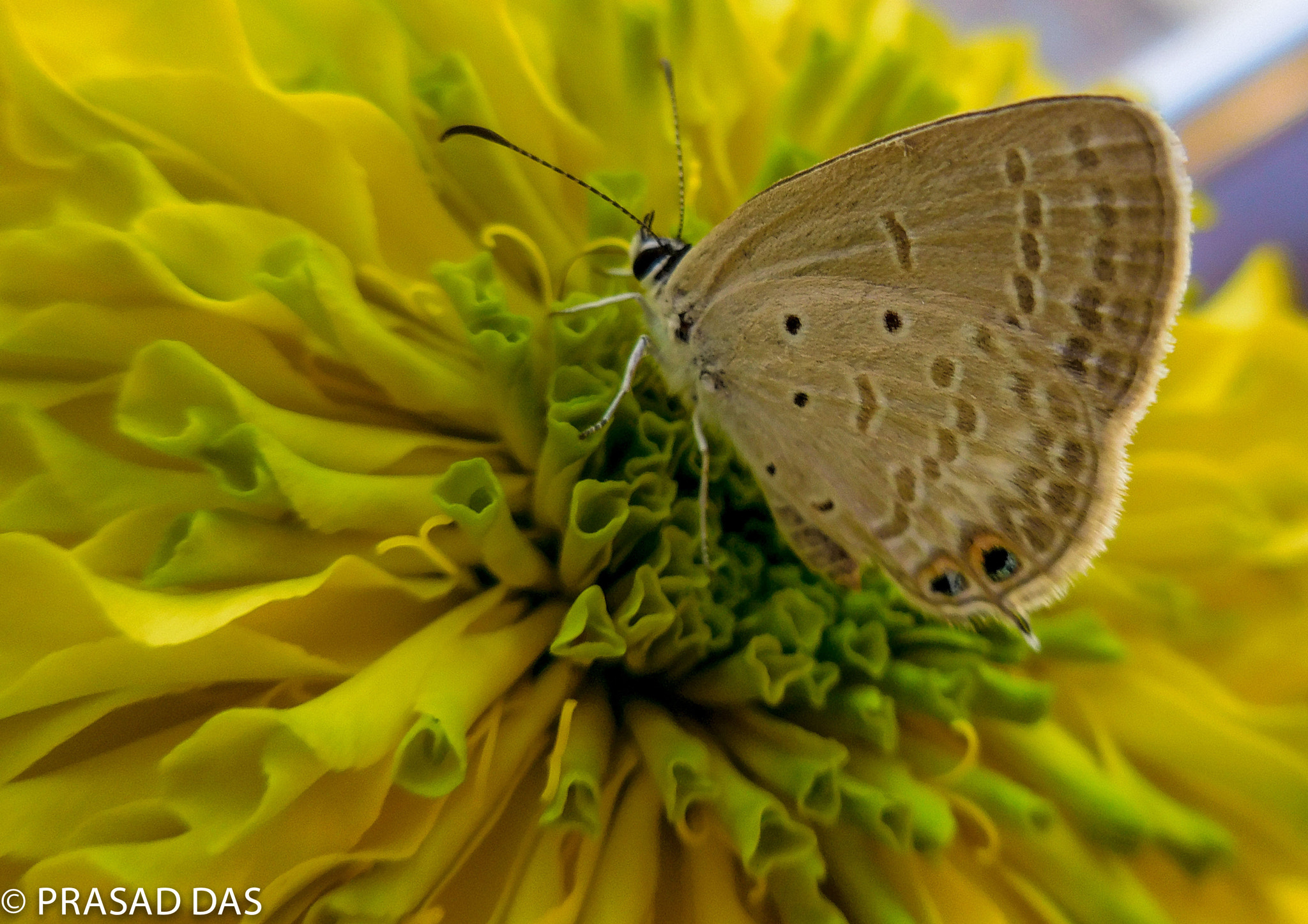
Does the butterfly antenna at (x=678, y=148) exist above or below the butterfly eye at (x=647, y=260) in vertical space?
above

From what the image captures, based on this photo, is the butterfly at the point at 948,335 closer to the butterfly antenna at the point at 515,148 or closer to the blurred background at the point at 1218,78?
the butterfly antenna at the point at 515,148

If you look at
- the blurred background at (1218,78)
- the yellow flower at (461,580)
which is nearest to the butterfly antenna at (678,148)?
the yellow flower at (461,580)

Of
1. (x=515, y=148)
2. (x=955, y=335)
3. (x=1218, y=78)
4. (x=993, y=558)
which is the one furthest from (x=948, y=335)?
(x=1218, y=78)

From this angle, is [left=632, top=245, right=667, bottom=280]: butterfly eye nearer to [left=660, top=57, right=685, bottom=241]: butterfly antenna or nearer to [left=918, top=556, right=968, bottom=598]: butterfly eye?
[left=660, top=57, right=685, bottom=241]: butterfly antenna

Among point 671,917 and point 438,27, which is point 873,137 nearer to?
point 438,27

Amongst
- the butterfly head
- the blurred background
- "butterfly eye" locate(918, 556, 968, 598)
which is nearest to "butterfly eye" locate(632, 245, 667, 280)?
the butterfly head

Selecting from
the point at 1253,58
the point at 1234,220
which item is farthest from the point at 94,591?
the point at 1253,58
